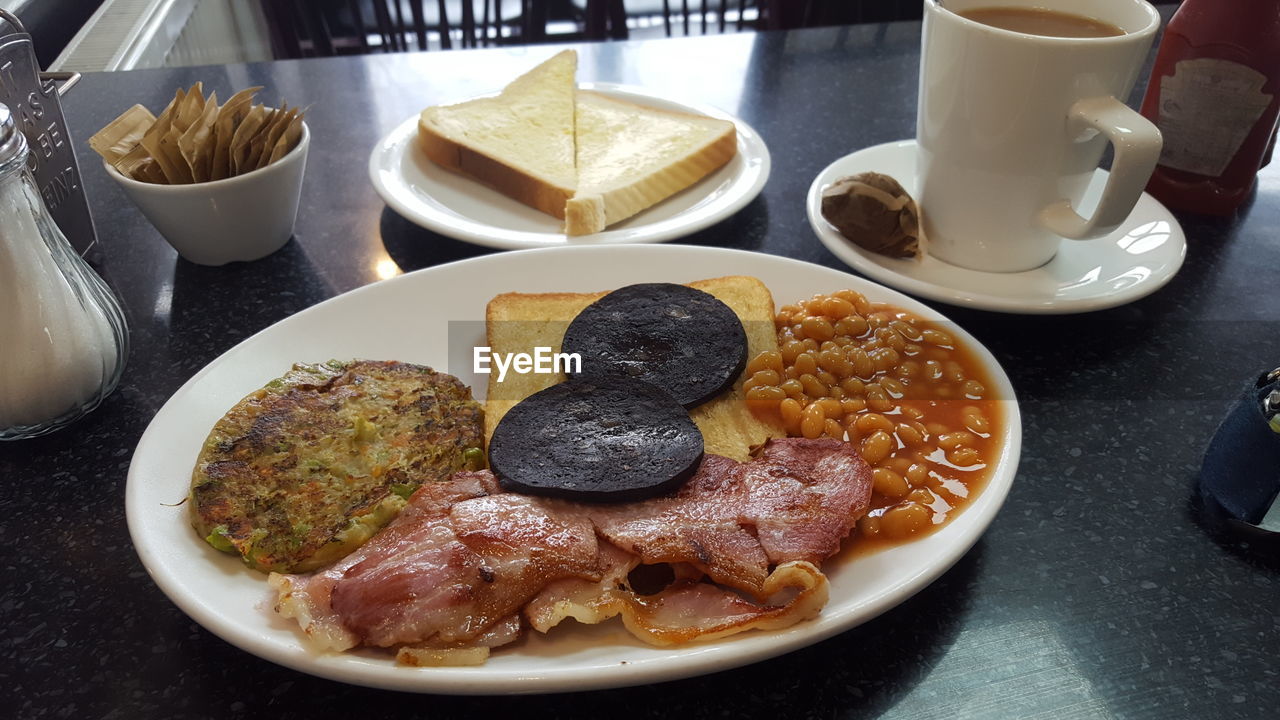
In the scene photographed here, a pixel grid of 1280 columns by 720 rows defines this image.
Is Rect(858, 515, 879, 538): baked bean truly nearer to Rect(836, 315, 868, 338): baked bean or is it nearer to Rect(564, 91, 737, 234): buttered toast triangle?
Rect(836, 315, 868, 338): baked bean

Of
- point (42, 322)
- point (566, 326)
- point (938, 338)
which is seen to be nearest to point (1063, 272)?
point (938, 338)

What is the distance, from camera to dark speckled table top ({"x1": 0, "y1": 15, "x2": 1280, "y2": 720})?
97cm

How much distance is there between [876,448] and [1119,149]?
2.09 feet

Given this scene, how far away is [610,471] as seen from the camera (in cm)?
106

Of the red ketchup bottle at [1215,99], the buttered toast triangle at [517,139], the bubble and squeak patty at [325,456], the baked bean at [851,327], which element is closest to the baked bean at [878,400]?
the baked bean at [851,327]

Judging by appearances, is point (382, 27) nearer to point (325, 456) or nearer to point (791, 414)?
point (325, 456)

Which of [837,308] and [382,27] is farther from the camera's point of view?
[382,27]

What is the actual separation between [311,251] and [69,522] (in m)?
0.77

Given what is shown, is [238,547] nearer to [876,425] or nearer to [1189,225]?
[876,425]

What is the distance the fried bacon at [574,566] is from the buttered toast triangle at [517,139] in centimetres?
99

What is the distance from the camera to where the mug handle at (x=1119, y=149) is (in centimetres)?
133

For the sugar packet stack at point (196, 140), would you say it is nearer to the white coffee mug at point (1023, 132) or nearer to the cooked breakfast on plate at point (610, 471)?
the cooked breakfast on plate at point (610, 471)

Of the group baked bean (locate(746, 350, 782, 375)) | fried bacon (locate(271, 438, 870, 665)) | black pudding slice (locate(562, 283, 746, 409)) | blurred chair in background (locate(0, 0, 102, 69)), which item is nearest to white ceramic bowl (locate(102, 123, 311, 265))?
black pudding slice (locate(562, 283, 746, 409))

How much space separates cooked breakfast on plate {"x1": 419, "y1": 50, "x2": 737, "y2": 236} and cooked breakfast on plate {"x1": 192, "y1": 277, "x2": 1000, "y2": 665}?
0.51 meters
